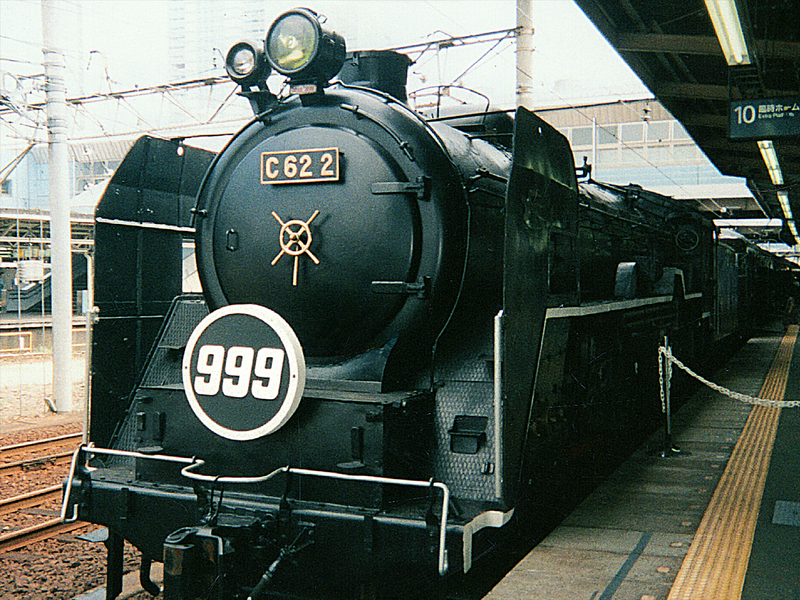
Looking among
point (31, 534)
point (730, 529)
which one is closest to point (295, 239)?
point (730, 529)

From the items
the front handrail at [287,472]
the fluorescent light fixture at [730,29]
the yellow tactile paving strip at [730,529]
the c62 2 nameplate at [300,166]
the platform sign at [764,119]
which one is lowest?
the yellow tactile paving strip at [730,529]

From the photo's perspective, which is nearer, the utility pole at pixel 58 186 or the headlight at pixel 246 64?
the headlight at pixel 246 64

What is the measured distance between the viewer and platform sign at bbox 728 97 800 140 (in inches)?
284

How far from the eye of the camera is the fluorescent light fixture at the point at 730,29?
5.41 meters

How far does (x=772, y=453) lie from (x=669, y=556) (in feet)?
11.2

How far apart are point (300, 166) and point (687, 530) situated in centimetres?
316

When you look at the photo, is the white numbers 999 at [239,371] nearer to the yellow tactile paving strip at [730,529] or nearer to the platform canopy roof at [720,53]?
the yellow tactile paving strip at [730,529]

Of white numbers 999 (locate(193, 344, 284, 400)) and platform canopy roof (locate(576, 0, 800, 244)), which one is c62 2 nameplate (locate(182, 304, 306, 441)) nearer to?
white numbers 999 (locate(193, 344, 284, 400))

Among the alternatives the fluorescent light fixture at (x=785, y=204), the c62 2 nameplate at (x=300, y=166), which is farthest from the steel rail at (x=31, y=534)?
the fluorescent light fixture at (x=785, y=204)

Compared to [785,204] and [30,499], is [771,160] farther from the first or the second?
[30,499]

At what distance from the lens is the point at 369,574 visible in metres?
2.97

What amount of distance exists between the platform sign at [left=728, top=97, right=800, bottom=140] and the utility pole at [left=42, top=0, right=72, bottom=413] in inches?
337

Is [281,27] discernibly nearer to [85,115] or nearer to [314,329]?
[314,329]

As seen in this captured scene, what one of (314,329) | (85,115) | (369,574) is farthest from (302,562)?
(85,115)
